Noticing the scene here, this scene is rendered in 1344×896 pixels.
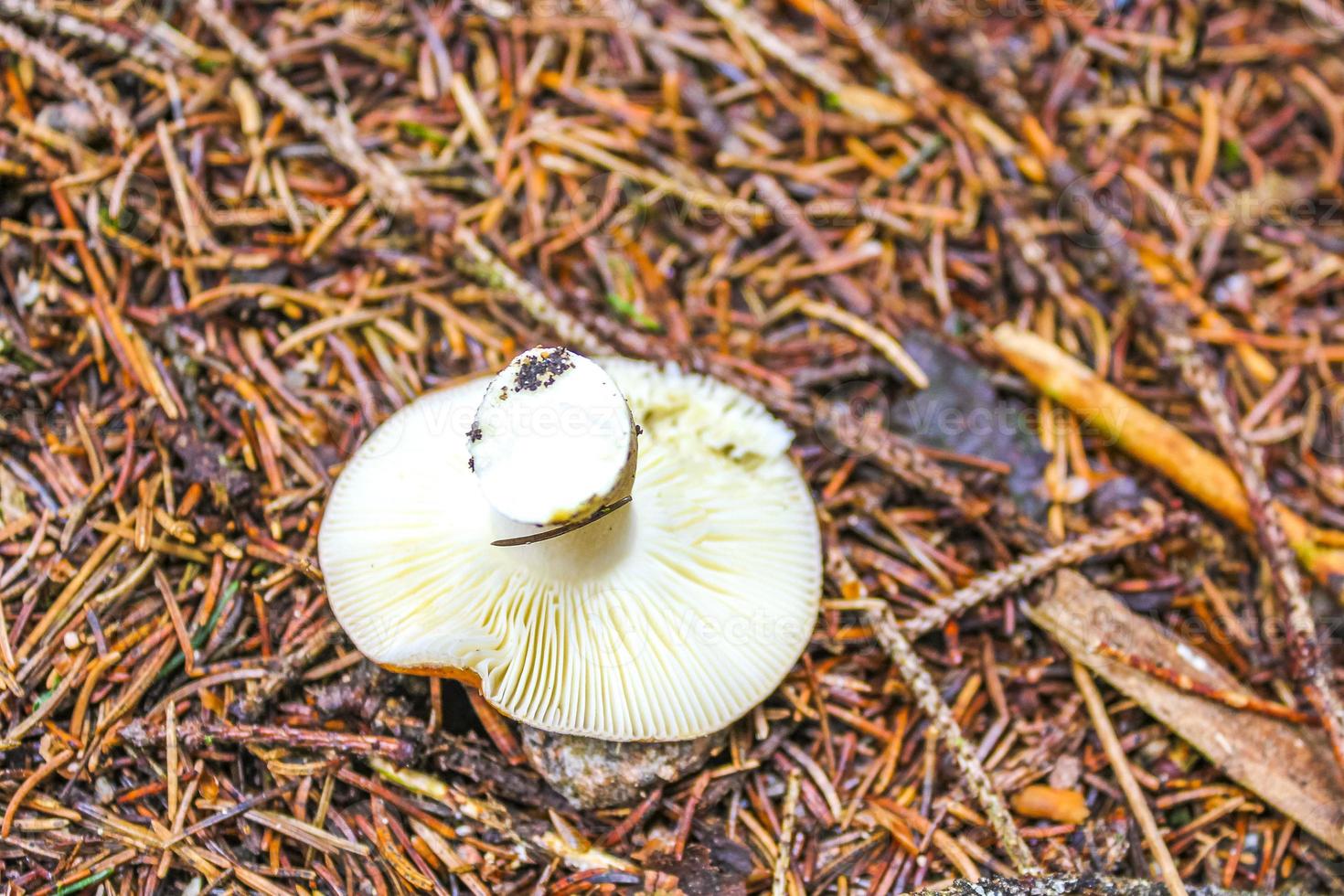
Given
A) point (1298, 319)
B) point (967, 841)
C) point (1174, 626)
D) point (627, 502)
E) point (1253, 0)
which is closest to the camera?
point (627, 502)

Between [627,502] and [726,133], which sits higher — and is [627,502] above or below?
below

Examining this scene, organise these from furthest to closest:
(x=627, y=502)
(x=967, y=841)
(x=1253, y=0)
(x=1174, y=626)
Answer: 1. (x=1253, y=0)
2. (x=1174, y=626)
3. (x=967, y=841)
4. (x=627, y=502)

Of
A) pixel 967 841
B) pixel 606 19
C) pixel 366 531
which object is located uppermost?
pixel 606 19

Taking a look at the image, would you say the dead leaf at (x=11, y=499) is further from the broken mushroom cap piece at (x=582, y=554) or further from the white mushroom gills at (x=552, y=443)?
the white mushroom gills at (x=552, y=443)

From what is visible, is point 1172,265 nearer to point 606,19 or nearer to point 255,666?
point 606,19

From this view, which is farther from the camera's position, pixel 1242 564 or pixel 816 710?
pixel 1242 564

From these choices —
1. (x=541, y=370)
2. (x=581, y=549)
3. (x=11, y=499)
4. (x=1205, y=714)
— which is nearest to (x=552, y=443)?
(x=541, y=370)

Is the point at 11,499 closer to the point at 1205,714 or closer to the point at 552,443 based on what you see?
the point at 552,443

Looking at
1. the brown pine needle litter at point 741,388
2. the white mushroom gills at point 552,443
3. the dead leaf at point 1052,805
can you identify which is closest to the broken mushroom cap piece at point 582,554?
the white mushroom gills at point 552,443

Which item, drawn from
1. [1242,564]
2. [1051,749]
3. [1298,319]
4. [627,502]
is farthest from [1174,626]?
[627,502]
